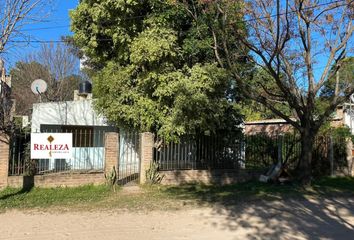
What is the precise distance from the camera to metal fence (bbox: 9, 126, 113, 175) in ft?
48.5

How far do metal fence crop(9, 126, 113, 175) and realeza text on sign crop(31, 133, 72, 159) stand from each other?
1.36 feet

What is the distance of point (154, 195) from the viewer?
1428 centimetres

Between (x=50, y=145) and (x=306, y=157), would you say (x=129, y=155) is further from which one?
(x=306, y=157)

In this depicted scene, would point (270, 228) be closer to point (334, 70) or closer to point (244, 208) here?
point (244, 208)

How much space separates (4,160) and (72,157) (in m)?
2.66

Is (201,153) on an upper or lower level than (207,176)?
upper

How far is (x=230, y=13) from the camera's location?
17.1 meters

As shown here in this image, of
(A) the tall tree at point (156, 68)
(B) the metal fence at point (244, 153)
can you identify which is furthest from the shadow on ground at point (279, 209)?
(A) the tall tree at point (156, 68)

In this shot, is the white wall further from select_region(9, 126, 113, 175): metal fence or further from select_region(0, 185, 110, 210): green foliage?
select_region(0, 185, 110, 210): green foliage

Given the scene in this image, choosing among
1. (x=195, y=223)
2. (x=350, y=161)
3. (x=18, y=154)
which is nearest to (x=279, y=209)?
(x=195, y=223)

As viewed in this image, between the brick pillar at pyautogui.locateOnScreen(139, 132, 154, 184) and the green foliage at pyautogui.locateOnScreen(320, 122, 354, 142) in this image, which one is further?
the green foliage at pyautogui.locateOnScreen(320, 122, 354, 142)

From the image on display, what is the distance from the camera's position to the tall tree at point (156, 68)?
1675 cm

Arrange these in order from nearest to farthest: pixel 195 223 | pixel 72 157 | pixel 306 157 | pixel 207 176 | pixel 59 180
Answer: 1. pixel 195 223
2. pixel 59 180
3. pixel 72 157
4. pixel 306 157
5. pixel 207 176

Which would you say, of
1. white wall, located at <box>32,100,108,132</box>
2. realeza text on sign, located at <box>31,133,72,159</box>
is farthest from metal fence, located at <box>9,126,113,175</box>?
white wall, located at <box>32,100,108,132</box>
